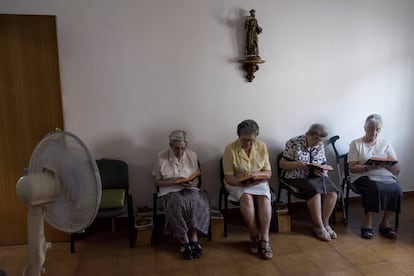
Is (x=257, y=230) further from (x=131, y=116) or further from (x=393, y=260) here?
(x=131, y=116)

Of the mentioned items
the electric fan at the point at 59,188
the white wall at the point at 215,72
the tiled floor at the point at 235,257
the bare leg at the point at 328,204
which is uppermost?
the white wall at the point at 215,72

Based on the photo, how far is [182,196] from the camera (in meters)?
2.63

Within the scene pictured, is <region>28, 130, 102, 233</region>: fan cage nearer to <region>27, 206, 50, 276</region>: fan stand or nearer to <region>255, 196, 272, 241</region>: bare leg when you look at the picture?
<region>27, 206, 50, 276</region>: fan stand

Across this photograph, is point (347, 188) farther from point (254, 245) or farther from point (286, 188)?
point (254, 245)

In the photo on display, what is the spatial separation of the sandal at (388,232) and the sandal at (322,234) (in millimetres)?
496

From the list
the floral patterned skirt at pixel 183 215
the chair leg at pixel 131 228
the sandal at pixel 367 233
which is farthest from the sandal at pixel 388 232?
the chair leg at pixel 131 228

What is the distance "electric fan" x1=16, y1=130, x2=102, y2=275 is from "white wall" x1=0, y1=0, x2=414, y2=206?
5.53ft

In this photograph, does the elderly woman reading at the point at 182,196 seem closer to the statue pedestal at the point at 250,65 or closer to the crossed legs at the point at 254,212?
the crossed legs at the point at 254,212

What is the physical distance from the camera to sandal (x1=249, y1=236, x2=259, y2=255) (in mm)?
2588

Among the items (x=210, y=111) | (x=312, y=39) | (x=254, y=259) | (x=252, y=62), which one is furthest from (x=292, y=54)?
(x=254, y=259)

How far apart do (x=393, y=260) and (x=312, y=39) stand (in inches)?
80.5

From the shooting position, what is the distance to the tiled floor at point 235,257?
2.35m

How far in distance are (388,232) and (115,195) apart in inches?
91.1

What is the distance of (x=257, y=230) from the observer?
8.87ft
